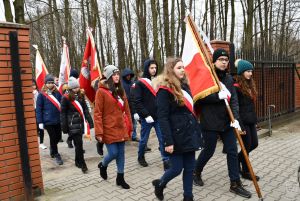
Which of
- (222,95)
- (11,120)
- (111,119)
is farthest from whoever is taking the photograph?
(111,119)

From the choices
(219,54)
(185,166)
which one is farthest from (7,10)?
(185,166)

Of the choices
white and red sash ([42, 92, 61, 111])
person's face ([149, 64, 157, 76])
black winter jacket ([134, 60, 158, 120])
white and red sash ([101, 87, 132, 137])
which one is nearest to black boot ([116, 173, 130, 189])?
white and red sash ([101, 87, 132, 137])

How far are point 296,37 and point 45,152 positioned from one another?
26.8 m

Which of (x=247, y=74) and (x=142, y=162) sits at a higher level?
(x=247, y=74)

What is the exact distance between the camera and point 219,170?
17.7 ft

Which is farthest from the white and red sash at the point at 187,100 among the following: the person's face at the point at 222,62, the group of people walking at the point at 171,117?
the person's face at the point at 222,62

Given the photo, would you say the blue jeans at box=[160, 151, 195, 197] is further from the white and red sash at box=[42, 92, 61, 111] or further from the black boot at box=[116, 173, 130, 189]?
the white and red sash at box=[42, 92, 61, 111]

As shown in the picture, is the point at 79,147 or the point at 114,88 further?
the point at 79,147

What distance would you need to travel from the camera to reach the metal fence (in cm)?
880

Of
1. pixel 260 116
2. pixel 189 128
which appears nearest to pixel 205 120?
pixel 189 128

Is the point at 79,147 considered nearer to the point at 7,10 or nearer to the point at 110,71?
the point at 110,71

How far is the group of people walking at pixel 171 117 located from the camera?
12.3ft

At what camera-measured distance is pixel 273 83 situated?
378 inches

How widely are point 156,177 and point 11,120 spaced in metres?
2.38
